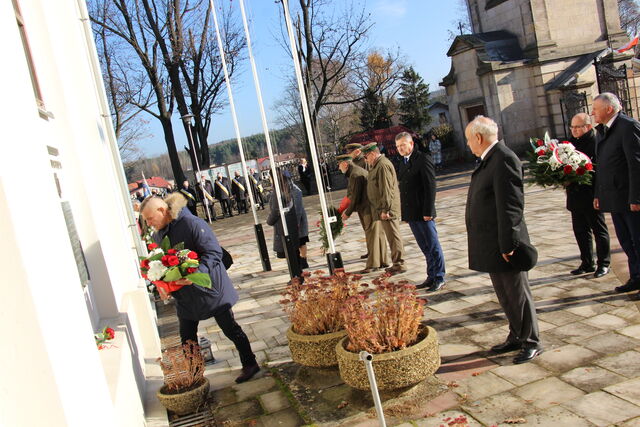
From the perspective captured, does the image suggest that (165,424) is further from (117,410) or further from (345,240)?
(345,240)

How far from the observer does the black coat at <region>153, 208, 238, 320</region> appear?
210 inches

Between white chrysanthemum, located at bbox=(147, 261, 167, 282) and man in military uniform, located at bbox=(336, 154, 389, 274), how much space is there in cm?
462

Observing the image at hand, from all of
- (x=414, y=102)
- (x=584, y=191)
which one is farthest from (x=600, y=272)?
(x=414, y=102)

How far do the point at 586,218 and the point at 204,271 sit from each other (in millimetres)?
Answer: 4625

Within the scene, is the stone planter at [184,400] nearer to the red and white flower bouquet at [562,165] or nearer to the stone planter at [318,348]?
the stone planter at [318,348]

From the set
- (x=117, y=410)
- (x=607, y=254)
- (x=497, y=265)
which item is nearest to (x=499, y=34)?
(x=607, y=254)

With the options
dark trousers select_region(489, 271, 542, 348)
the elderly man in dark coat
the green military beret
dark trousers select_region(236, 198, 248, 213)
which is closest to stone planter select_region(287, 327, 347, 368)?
the elderly man in dark coat

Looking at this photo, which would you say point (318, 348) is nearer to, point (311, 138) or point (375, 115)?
point (311, 138)

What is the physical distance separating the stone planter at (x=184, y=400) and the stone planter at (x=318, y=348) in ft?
3.12

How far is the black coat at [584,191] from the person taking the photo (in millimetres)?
6809

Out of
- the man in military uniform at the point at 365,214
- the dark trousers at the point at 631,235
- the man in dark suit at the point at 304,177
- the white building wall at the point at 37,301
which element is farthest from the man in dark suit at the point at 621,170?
the man in dark suit at the point at 304,177

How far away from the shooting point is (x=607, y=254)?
6.83 m

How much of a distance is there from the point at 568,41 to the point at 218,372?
23729mm

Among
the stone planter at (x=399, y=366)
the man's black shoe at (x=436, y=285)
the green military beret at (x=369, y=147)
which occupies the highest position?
the green military beret at (x=369, y=147)
